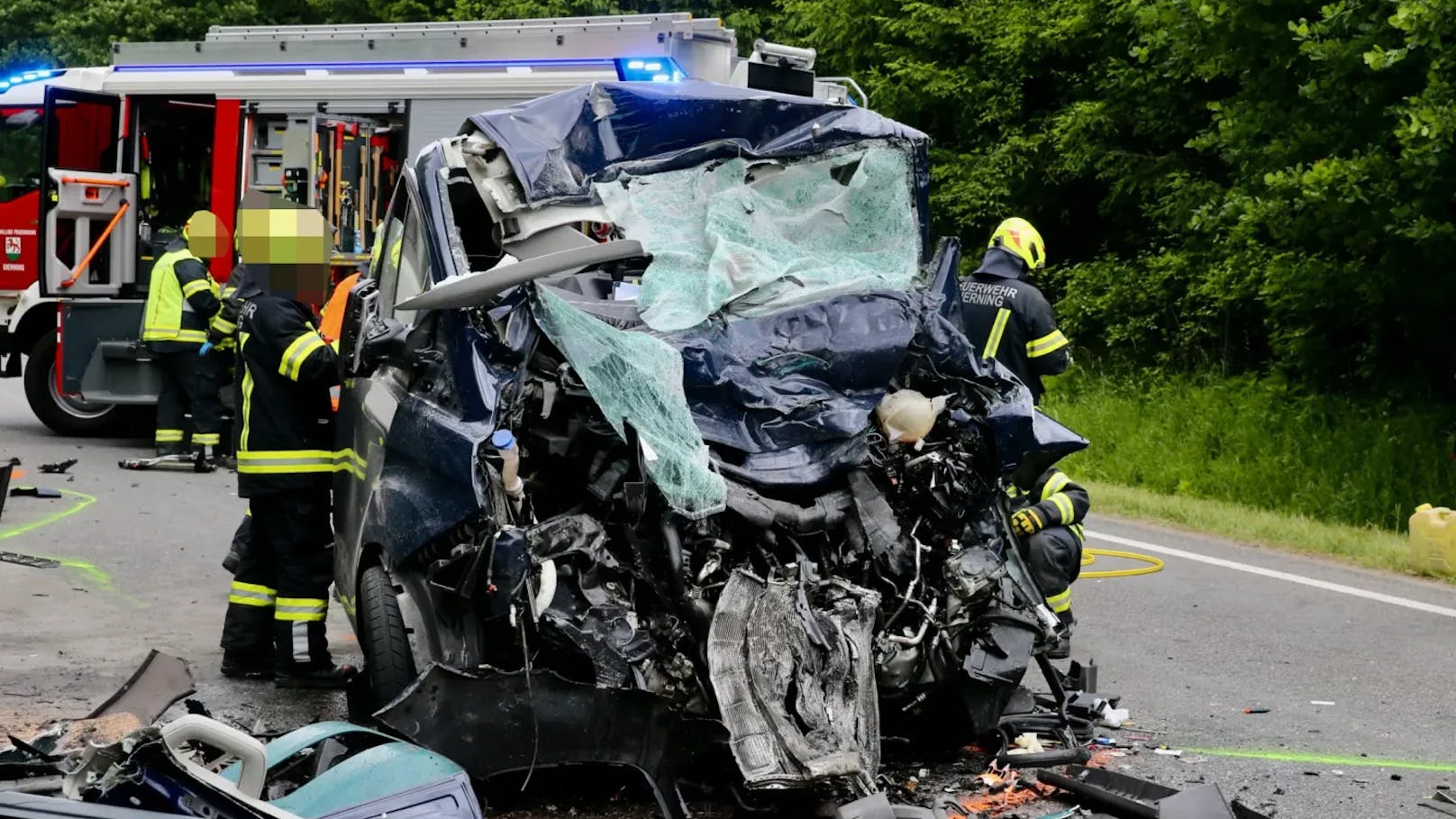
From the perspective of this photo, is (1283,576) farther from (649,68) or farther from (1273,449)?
(649,68)

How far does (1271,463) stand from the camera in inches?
523

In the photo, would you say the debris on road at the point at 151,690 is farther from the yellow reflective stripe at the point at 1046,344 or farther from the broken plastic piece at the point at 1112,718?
the yellow reflective stripe at the point at 1046,344

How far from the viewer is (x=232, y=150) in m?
13.9

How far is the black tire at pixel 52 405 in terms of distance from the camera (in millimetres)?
13969

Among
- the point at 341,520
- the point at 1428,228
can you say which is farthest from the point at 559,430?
the point at 1428,228

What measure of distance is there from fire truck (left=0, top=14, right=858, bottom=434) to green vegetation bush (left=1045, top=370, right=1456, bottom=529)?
13.2 feet

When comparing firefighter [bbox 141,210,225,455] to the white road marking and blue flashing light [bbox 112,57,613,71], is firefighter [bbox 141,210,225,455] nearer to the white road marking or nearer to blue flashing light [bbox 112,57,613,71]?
blue flashing light [bbox 112,57,613,71]

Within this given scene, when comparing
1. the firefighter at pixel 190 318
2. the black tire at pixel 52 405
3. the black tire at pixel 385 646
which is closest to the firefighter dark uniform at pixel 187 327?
the firefighter at pixel 190 318

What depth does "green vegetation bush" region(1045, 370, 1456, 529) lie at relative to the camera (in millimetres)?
12273

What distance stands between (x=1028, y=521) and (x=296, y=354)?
9.23 feet

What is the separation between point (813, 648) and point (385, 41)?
10500 millimetres

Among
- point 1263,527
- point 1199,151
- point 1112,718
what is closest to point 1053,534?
point 1112,718

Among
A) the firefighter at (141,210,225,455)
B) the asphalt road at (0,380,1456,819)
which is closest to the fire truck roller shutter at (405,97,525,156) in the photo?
the firefighter at (141,210,225,455)

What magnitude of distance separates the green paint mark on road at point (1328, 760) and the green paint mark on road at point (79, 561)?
4791 millimetres
